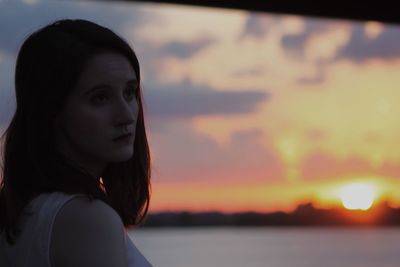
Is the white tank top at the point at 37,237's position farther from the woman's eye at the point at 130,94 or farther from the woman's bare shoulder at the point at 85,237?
the woman's eye at the point at 130,94

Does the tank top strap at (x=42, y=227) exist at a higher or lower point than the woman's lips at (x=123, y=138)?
lower

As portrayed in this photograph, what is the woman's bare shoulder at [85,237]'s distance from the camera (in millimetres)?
856

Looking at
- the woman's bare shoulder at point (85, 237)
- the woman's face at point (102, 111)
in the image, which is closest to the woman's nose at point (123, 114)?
the woman's face at point (102, 111)

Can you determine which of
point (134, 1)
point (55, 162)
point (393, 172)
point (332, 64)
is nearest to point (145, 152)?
point (55, 162)

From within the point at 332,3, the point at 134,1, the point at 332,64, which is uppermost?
the point at 332,64

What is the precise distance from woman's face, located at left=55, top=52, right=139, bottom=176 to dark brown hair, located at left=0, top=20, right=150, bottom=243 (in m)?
0.01

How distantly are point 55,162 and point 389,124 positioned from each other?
129ft

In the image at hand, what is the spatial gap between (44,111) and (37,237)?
17 centimetres

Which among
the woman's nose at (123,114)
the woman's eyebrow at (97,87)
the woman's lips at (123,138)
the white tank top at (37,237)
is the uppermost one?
the woman's eyebrow at (97,87)

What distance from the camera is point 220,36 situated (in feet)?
129

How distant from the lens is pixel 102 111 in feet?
3.03

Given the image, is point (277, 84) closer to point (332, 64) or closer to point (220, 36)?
point (220, 36)

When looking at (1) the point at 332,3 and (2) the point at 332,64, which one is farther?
(2) the point at 332,64

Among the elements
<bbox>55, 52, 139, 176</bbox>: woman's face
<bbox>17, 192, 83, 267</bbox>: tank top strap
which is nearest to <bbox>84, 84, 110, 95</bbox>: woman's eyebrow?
<bbox>55, 52, 139, 176</bbox>: woman's face
